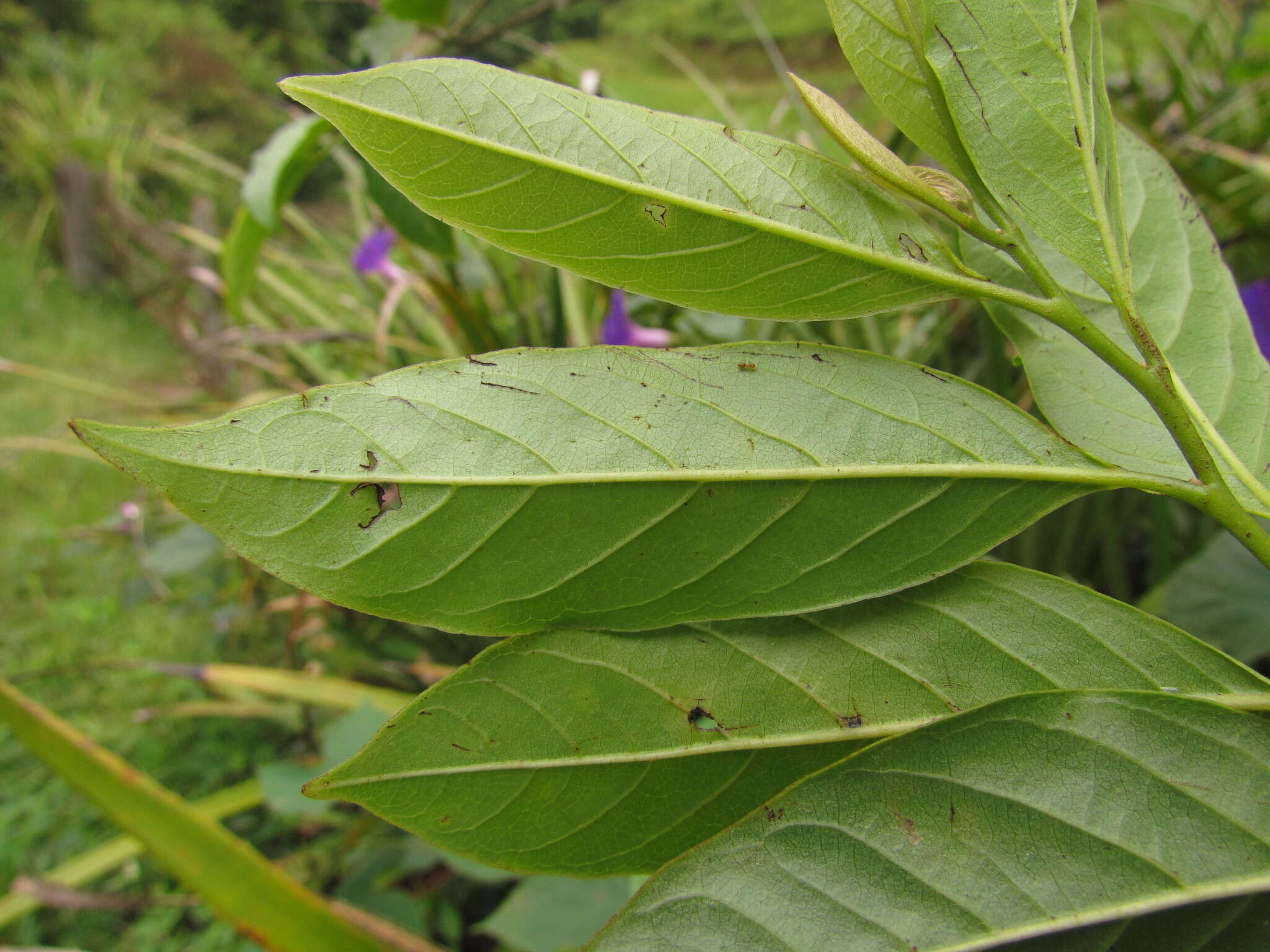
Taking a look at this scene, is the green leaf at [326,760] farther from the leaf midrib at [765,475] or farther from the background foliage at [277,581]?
the leaf midrib at [765,475]

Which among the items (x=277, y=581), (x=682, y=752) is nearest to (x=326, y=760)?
(x=277, y=581)

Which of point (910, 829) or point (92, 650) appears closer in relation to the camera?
point (910, 829)

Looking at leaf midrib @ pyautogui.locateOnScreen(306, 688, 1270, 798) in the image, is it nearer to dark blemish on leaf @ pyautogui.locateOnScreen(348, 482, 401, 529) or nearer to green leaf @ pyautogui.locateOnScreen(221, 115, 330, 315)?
dark blemish on leaf @ pyautogui.locateOnScreen(348, 482, 401, 529)

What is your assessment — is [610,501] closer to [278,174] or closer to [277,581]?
[278,174]

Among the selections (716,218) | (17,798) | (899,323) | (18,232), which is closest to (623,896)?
(716,218)

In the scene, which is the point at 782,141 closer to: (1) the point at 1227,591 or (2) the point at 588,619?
(2) the point at 588,619
